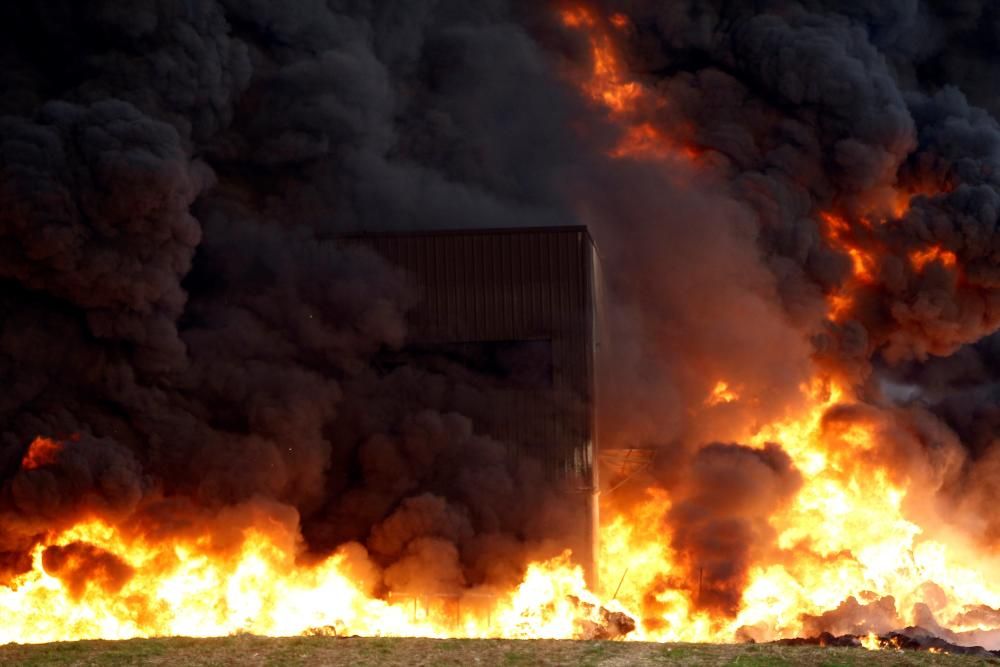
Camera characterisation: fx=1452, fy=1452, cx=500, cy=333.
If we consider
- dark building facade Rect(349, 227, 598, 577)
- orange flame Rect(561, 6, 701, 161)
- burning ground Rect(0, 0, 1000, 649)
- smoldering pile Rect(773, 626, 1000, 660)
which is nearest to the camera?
smoldering pile Rect(773, 626, 1000, 660)

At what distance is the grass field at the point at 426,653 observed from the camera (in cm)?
2700

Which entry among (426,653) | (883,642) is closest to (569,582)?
(883,642)

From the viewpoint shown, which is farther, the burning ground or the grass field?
the burning ground

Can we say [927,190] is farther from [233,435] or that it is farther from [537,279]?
[233,435]

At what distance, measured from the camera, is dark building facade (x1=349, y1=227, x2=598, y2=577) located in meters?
39.1

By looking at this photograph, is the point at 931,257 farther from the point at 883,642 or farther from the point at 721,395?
the point at 883,642

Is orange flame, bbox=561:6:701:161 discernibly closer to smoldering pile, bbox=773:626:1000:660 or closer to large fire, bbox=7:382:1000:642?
large fire, bbox=7:382:1000:642

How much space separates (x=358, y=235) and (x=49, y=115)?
891 centimetres

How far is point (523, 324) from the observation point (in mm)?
39438

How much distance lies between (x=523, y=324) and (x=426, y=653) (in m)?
13.4

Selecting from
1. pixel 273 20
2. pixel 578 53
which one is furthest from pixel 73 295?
pixel 578 53

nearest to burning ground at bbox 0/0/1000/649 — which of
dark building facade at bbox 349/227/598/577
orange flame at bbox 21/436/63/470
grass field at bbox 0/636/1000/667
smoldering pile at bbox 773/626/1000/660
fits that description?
orange flame at bbox 21/436/63/470

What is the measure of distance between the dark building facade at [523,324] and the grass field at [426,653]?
1036cm

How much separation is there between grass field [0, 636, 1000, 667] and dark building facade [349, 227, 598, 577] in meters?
10.4
